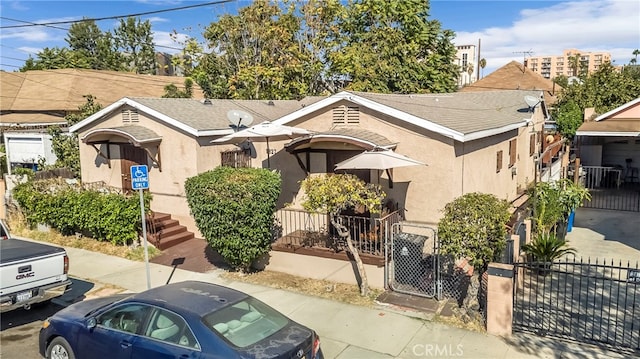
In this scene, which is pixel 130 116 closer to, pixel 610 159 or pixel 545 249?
pixel 545 249

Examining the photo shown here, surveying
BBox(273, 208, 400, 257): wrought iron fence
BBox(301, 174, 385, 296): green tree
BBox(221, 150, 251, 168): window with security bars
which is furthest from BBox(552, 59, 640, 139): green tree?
BBox(301, 174, 385, 296): green tree

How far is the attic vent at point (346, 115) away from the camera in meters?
11.8


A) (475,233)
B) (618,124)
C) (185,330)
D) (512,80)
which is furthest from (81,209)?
(512,80)

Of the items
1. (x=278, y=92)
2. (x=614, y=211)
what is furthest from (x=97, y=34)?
(x=614, y=211)

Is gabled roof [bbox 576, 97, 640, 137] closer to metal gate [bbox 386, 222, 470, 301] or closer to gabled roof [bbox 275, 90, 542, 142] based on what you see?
gabled roof [bbox 275, 90, 542, 142]

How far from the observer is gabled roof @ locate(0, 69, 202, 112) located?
97.1ft

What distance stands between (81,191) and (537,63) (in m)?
168

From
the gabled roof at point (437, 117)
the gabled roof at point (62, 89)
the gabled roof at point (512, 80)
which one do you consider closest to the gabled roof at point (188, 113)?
the gabled roof at point (437, 117)

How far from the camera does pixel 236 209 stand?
1018 cm

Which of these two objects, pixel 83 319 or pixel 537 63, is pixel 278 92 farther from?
pixel 537 63

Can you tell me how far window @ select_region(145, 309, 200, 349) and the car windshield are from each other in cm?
27

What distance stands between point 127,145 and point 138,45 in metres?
44.3

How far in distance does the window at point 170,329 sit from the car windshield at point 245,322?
266mm

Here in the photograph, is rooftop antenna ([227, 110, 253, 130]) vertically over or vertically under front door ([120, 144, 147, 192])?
over
